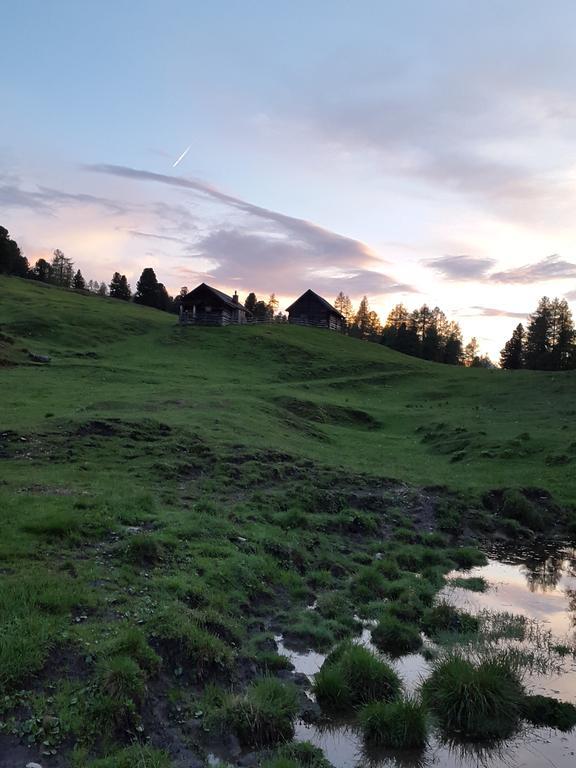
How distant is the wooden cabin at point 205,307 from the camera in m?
89.2

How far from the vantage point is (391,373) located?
234ft

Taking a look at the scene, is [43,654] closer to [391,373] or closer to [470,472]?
[470,472]

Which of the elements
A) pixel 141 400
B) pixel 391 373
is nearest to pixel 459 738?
pixel 141 400

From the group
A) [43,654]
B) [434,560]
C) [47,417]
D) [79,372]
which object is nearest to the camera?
[43,654]

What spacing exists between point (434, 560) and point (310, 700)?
30.5 ft

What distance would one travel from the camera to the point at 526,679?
11406 mm

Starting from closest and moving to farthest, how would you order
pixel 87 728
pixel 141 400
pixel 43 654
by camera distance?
pixel 87 728 < pixel 43 654 < pixel 141 400

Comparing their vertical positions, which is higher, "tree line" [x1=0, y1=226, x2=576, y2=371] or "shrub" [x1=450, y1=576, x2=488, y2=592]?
"tree line" [x1=0, y1=226, x2=576, y2=371]

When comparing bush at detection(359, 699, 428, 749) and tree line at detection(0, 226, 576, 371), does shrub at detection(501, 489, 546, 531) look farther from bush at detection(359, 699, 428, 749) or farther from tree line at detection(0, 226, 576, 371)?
tree line at detection(0, 226, 576, 371)

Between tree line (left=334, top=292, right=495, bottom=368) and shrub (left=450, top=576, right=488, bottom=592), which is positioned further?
tree line (left=334, top=292, right=495, bottom=368)

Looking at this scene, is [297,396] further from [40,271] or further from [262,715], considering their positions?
[40,271]

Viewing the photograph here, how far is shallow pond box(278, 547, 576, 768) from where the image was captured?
917cm

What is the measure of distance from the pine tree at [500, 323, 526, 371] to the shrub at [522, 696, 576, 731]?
101775 millimetres

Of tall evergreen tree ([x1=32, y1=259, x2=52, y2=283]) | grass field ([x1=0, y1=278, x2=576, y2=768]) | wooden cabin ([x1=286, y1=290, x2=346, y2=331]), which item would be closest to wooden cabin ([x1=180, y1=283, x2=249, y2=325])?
wooden cabin ([x1=286, y1=290, x2=346, y2=331])
